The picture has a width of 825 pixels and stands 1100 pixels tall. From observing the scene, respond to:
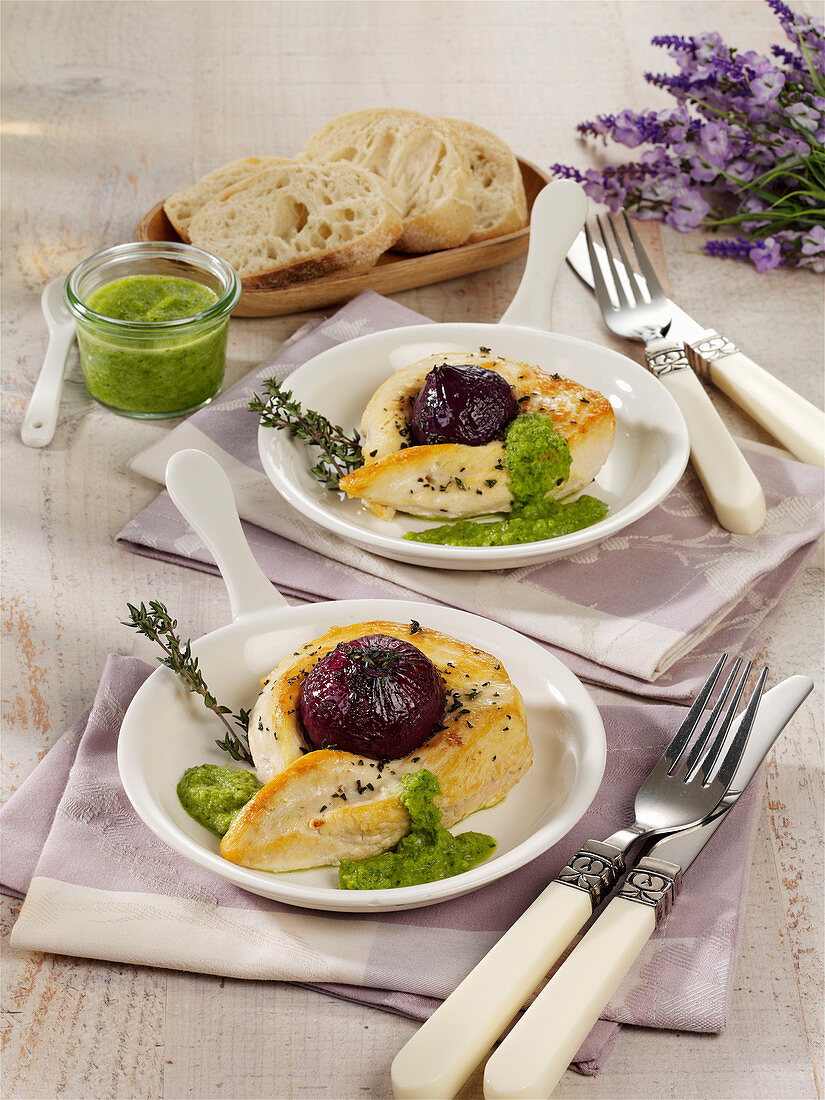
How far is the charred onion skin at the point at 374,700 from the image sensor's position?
1.70 metres

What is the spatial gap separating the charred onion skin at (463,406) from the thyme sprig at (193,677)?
2.69 ft

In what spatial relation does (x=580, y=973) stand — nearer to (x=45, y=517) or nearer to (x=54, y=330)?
(x=45, y=517)

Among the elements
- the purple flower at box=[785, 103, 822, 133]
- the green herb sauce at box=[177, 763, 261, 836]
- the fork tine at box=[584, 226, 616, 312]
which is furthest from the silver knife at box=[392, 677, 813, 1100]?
the purple flower at box=[785, 103, 822, 133]

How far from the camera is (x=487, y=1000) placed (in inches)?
56.6

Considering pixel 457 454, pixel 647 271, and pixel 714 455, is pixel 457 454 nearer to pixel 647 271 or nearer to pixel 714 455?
pixel 714 455

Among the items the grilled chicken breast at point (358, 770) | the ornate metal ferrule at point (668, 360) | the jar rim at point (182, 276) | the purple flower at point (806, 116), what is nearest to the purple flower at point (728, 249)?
the purple flower at point (806, 116)

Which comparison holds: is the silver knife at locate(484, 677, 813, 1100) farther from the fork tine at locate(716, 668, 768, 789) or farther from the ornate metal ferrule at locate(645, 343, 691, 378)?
the ornate metal ferrule at locate(645, 343, 691, 378)

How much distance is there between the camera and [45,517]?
8.59ft

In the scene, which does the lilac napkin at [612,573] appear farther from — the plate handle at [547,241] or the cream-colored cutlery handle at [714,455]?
the plate handle at [547,241]

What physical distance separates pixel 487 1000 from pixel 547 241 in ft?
7.35

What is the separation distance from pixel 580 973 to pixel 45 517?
1.68 meters

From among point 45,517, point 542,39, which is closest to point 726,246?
point 542,39

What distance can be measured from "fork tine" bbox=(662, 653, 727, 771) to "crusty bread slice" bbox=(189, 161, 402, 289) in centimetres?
175

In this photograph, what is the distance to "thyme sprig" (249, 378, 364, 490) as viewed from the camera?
256 cm
